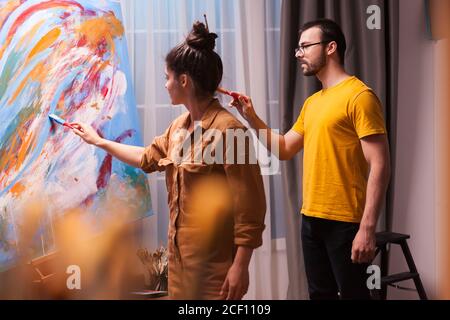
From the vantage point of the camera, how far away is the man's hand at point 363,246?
174 centimetres

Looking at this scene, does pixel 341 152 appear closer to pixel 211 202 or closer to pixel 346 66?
pixel 211 202

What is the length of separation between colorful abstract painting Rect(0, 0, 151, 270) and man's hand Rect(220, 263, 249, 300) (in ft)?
2.92

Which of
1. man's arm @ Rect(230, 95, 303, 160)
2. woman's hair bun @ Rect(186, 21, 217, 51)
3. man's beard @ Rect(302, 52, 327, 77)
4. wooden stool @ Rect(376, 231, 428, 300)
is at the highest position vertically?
woman's hair bun @ Rect(186, 21, 217, 51)

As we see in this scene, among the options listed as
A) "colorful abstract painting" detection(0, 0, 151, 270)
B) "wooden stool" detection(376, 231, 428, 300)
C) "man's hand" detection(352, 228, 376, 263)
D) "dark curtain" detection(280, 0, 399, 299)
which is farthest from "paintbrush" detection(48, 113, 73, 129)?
"wooden stool" detection(376, 231, 428, 300)

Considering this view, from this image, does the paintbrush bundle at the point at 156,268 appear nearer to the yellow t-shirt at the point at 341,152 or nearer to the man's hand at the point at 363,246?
the yellow t-shirt at the point at 341,152

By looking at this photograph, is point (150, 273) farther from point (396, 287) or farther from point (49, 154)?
point (396, 287)

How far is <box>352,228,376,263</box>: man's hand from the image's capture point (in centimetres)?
174

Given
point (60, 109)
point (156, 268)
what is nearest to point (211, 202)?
point (60, 109)

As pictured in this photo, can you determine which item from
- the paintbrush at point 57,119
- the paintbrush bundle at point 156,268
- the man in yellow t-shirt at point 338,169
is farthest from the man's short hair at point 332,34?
the paintbrush bundle at point 156,268

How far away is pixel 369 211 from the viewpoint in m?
1.74

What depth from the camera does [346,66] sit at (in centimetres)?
264

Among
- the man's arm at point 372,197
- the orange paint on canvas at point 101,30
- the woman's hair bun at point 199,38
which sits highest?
the orange paint on canvas at point 101,30

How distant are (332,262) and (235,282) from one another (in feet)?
1.59

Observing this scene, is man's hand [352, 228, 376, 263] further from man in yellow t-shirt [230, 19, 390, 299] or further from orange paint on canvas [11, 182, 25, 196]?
orange paint on canvas [11, 182, 25, 196]
